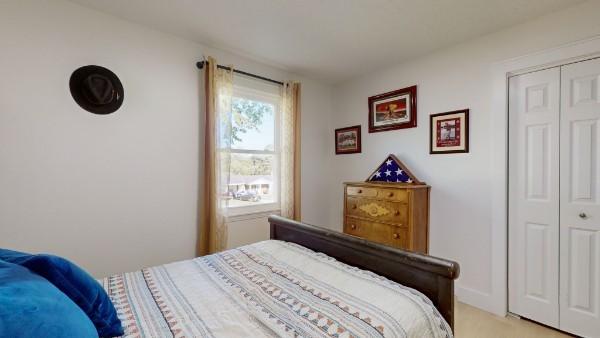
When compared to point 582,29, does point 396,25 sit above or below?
above

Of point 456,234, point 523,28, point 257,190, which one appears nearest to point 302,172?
point 257,190

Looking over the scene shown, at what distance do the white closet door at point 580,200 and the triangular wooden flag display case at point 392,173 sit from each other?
1112 mm

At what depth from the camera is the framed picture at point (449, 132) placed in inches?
96.7

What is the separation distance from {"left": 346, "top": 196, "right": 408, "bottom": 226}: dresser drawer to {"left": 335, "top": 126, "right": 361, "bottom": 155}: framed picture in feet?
2.57

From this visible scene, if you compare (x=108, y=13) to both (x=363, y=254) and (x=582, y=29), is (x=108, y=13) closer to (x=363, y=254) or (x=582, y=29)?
(x=363, y=254)

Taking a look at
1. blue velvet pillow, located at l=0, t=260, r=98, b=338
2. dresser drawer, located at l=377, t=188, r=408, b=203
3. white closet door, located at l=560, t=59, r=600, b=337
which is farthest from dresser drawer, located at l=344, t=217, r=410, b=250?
blue velvet pillow, located at l=0, t=260, r=98, b=338

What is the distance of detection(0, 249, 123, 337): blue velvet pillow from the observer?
0.91m

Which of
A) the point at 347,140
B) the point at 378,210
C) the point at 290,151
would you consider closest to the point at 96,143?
the point at 290,151

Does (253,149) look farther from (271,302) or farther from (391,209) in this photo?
(271,302)

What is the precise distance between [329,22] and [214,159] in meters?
1.61

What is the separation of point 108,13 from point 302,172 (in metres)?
2.46

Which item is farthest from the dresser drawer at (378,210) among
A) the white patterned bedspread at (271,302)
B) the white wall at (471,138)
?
the white patterned bedspread at (271,302)

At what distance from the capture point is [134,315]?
1.10 m

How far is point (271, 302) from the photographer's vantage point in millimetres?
1187
